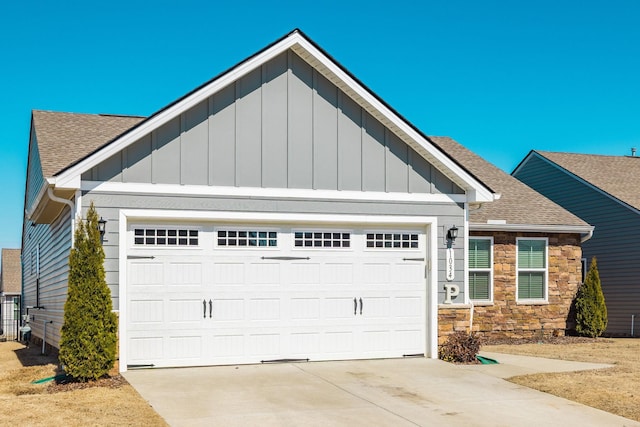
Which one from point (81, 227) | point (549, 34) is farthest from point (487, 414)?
point (549, 34)

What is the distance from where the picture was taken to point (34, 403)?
9062 millimetres

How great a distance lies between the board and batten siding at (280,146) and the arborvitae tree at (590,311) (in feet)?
22.2

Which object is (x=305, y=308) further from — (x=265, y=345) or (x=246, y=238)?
(x=246, y=238)

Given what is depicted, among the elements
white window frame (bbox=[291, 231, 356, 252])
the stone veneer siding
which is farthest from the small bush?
the stone veneer siding

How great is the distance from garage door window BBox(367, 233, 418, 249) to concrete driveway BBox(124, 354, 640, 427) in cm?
217

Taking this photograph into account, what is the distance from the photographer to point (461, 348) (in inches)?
501

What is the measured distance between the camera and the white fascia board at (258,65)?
11.2 m

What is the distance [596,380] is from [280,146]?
21.0 ft

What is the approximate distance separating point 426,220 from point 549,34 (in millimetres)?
12008

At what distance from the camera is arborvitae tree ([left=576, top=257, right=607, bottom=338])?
17969mm

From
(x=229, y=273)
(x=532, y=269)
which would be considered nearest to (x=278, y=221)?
(x=229, y=273)

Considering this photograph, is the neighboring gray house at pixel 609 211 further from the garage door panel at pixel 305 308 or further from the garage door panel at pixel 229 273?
the garage door panel at pixel 229 273

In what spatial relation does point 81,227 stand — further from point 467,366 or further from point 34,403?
point 467,366

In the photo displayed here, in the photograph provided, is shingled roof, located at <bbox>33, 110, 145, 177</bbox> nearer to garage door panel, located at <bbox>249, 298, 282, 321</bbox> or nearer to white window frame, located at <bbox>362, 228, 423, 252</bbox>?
garage door panel, located at <bbox>249, 298, 282, 321</bbox>
